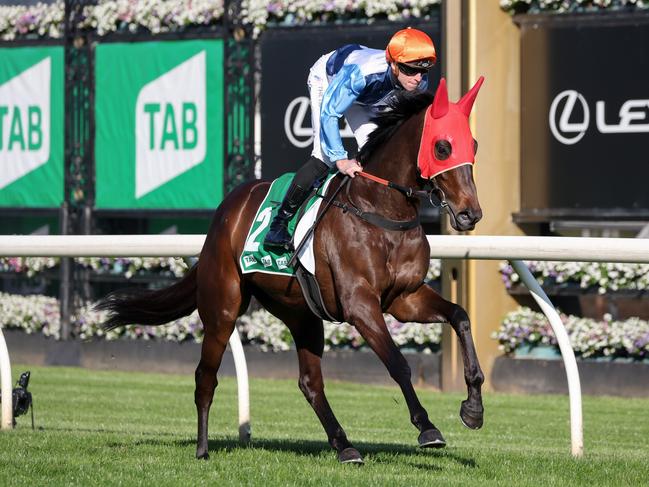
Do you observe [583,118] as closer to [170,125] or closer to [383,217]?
[170,125]

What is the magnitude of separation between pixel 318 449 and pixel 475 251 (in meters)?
1.13

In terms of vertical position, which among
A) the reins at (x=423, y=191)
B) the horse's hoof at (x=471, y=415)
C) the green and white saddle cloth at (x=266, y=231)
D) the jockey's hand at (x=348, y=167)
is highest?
the jockey's hand at (x=348, y=167)

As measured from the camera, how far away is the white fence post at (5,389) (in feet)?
23.7

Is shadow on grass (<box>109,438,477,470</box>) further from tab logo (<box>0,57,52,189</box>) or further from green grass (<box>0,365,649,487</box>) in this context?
tab logo (<box>0,57,52,189</box>)

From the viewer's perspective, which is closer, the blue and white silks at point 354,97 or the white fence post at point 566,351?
the blue and white silks at point 354,97

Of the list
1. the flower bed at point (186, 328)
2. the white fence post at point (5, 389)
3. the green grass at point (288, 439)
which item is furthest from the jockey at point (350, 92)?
the flower bed at point (186, 328)

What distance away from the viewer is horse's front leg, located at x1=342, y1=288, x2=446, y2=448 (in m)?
5.65

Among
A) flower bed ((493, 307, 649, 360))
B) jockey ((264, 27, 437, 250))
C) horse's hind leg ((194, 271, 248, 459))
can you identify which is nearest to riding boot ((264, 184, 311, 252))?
jockey ((264, 27, 437, 250))

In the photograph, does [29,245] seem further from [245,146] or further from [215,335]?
[245,146]

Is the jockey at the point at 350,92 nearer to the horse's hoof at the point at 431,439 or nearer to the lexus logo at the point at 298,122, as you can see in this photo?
the horse's hoof at the point at 431,439

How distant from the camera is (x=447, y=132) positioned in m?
5.71

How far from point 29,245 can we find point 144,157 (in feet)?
19.1

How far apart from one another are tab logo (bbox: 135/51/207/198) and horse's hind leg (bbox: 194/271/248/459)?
6.20 m

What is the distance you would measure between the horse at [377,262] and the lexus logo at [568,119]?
16.3ft
